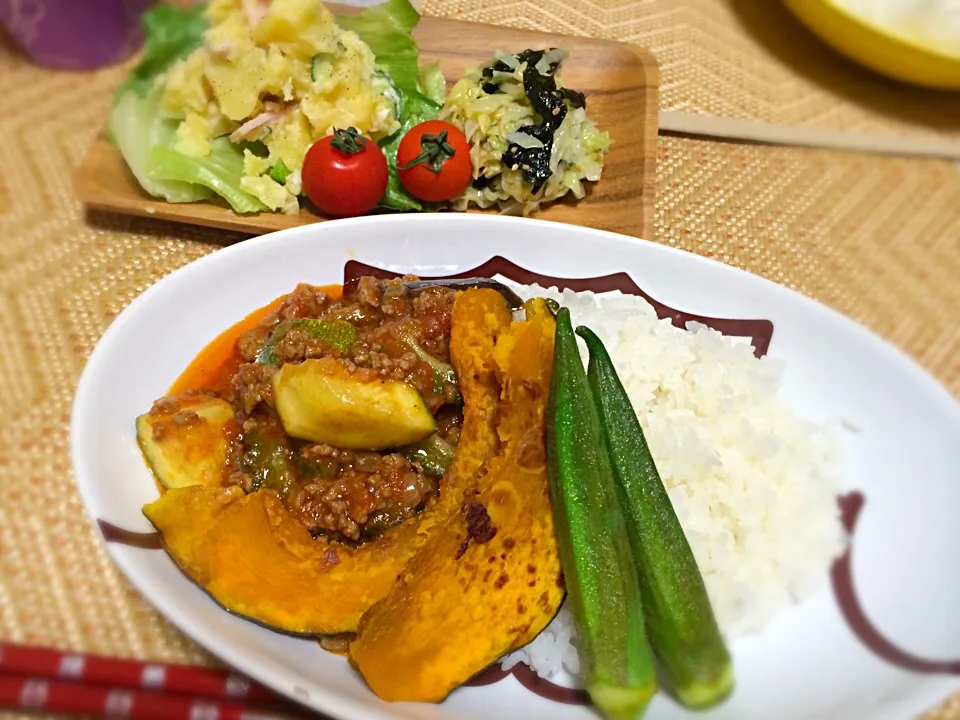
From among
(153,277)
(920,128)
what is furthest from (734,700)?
(920,128)

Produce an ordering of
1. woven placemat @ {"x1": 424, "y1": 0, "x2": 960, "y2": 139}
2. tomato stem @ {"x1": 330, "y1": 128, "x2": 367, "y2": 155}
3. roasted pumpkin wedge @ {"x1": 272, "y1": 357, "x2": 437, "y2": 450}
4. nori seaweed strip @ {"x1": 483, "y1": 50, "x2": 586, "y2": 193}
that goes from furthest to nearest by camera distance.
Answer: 1. woven placemat @ {"x1": 424, "y1": 0, "x2": 960, "y2": 139}
2. nori seaweed strip @ {"x1": 483, "y1": 50, "x2": 586, "y2": 193}
3. tomato stem @ {"x1": 330, "y1": 128, "x2": 367, "y2": 155}
4. roasted pumpkin wedge @ {"x1": 272, "y1": 357, "x2": 437, "y2": 450}

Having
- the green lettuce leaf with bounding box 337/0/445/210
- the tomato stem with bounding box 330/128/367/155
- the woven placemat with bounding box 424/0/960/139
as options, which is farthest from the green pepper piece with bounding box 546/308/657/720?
the woven placemat with bounding box 424/0/960/139

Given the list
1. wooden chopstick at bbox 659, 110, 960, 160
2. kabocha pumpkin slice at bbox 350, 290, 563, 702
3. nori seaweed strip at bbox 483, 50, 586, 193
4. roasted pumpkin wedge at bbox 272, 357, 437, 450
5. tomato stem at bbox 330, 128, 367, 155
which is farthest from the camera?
wooden chopstick at bbox 659, 110, 960, 160

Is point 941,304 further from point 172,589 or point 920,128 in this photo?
point 172,589

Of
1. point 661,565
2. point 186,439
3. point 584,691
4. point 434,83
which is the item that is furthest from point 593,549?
point 434,83

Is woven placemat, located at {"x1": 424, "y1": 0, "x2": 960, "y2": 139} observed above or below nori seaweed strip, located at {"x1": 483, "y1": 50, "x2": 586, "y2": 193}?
above

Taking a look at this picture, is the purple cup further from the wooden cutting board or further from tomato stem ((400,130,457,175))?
tomato stem ((400,130,457,175))

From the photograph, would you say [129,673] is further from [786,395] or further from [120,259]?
[786,395]
